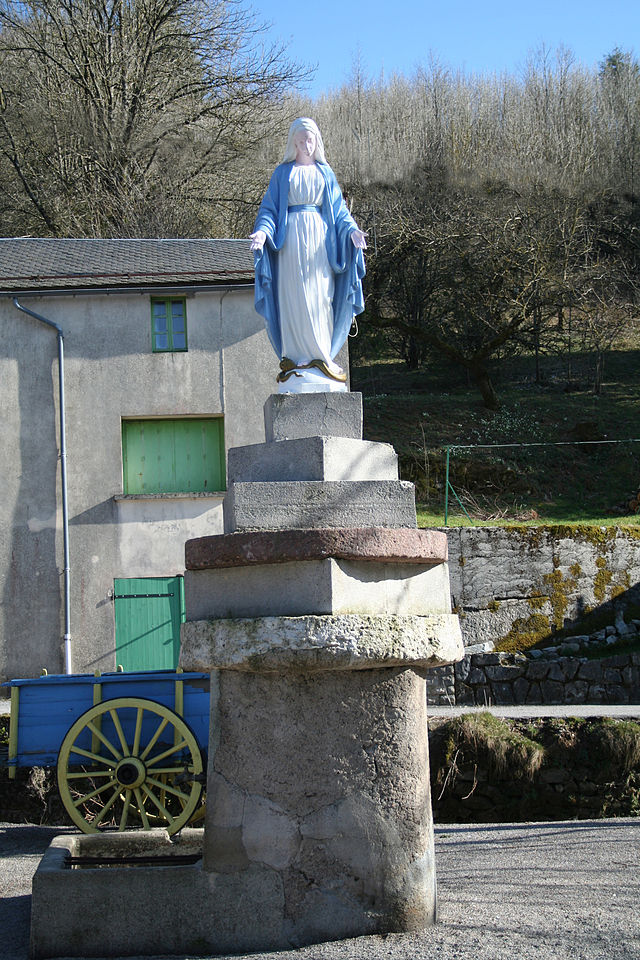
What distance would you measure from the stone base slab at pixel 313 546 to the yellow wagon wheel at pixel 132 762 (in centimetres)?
408

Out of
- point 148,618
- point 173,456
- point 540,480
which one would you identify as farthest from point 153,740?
point 540,480

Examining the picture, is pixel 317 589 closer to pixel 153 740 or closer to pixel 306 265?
pixel 306 265

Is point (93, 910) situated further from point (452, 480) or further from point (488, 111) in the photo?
point (488, 111)

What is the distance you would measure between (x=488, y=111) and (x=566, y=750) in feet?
94.0

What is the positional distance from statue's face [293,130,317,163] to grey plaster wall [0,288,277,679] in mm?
9524

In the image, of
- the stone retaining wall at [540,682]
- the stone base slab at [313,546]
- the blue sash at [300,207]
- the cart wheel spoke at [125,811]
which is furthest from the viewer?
the stone retaining wall at [540,682]

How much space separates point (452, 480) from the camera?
2048cm

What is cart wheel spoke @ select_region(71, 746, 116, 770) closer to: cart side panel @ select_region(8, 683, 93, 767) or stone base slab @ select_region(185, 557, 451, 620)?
cart side panel @ select_region(8, 683, 93, 767)

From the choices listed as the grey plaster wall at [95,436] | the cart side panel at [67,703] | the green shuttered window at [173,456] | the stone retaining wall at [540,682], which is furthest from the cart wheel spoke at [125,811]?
the green shuttered window at [173,456]

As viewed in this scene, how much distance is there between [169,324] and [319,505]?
1169 cm

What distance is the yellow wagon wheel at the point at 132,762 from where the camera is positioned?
26.9 ft

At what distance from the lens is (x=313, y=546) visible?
4.54m

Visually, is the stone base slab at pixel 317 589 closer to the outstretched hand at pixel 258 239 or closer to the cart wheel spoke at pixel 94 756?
the outstretched hand at pixel 258 239

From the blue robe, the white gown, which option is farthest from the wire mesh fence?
the white gown
